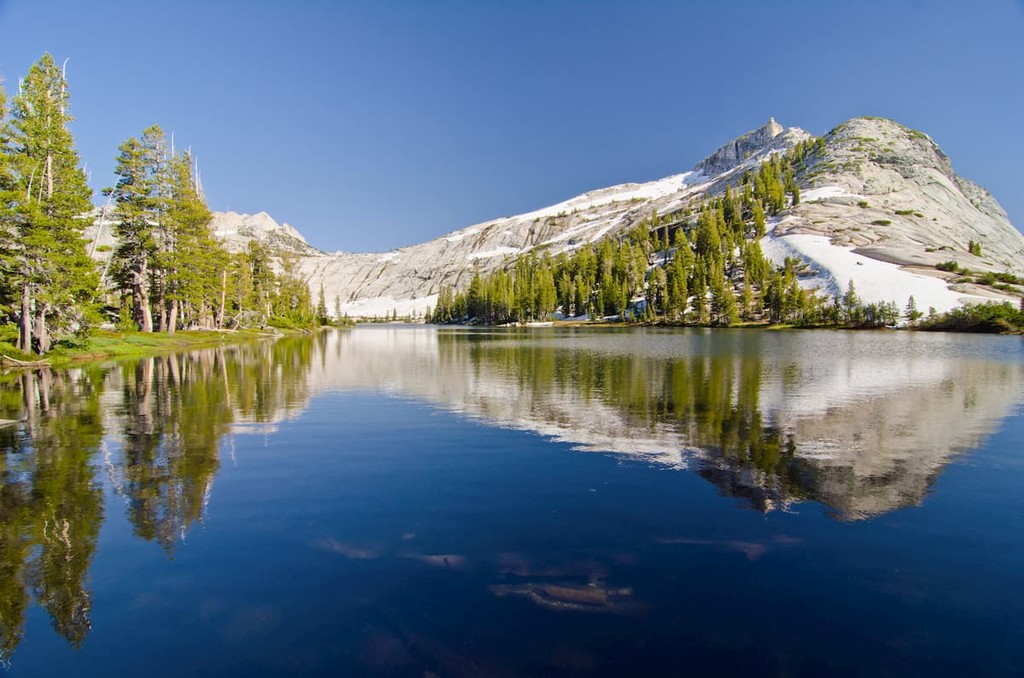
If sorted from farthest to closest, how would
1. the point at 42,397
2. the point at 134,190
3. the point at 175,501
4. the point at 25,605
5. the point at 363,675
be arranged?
the point at 134,190, the point at 42,397, the point at 175,501, the point at 25,605, the point at 363,675

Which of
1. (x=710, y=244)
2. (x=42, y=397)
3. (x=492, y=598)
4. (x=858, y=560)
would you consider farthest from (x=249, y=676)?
(x=710, y=244)

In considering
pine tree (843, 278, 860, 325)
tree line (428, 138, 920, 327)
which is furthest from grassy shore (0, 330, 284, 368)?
pine tree (843, 278, 860, 325)

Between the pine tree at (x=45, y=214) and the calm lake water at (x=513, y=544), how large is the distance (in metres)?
24.6

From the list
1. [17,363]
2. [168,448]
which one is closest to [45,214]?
[17,363]

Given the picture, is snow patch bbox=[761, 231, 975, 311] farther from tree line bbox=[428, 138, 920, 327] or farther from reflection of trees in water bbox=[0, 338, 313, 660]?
reflection of trees in water bbox=[0, 338, 313, 660]

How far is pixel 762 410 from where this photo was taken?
73.2ft

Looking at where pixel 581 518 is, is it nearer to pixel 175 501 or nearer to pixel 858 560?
pixel 858 560

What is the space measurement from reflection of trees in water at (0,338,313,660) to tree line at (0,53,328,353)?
11.9m

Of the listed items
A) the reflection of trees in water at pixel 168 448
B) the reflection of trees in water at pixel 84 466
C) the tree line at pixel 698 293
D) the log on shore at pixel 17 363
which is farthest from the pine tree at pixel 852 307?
the log on shore at pixel 17 363

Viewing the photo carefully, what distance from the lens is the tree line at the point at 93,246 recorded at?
39719 millimetres

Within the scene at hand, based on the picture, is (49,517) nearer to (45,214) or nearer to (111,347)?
(45,214)

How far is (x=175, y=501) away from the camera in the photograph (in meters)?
11.8

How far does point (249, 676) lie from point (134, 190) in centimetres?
7336

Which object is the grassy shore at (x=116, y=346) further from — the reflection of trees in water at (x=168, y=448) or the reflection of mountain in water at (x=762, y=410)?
the reflection of mountain in water at (x=762, y=410)
